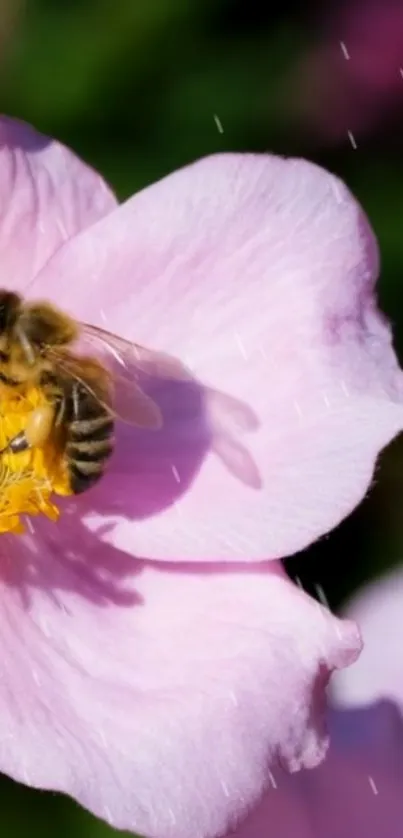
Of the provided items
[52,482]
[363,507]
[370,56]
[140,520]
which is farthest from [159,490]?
[370,56]

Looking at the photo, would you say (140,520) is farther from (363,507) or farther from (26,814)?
(363,507)

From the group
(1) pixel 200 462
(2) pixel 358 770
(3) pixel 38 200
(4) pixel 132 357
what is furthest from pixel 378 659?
(3) pixel 38 200

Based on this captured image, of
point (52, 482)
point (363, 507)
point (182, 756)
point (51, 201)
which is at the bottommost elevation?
point (363, 507)

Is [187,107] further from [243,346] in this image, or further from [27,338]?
[27,338]

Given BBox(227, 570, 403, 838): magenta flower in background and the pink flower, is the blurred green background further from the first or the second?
the pink flower

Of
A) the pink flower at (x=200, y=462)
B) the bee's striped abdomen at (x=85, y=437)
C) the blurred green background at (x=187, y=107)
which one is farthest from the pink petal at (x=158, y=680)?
the blurred green background at (x=187, y=107)

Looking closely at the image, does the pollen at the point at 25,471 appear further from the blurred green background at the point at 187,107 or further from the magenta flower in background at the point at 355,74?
the magenta flower in background at the point at 355,74
